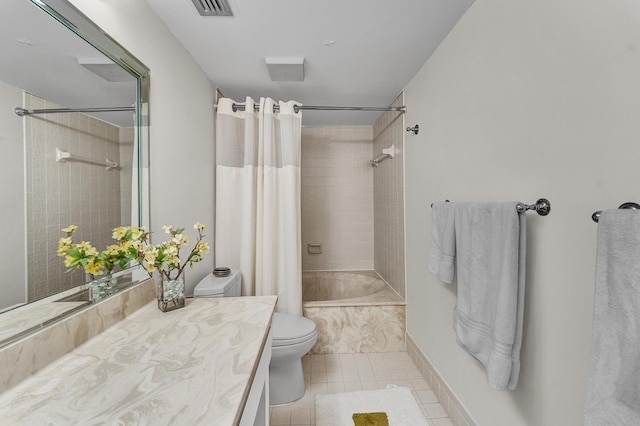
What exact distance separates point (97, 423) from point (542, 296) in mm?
1356

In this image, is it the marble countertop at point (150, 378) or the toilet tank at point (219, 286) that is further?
the toilet tank at point (219, 286)

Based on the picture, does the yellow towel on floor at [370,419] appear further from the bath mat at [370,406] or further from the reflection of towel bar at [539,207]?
the reflection of towel bar at [539,207]

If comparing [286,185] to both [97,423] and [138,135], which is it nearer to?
[138,135]

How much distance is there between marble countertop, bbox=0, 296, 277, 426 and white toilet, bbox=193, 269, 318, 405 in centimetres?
65

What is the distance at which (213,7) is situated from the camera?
1372mm

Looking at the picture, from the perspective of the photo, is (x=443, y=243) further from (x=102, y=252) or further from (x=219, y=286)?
(x=102, y=252)

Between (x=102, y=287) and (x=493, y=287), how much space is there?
1538 mm

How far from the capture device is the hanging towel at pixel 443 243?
1442 millimetres

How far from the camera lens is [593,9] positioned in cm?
82

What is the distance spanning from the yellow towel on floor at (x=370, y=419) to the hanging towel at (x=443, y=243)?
90cm

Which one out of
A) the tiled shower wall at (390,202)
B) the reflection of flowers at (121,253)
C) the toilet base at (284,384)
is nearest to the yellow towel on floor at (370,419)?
the toilet base at (284,384)

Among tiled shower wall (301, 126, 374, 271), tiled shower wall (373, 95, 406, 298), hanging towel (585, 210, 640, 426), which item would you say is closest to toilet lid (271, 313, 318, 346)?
tiled shower wall (373, 95, 406, 298)

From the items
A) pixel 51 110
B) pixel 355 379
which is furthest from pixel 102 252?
pixel 355 379

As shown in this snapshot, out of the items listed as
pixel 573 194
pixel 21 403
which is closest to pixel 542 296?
pixel 573 194
